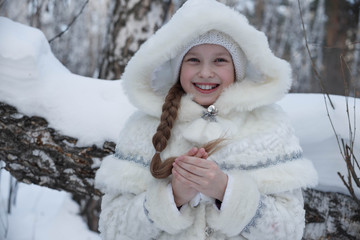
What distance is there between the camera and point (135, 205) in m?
1.48

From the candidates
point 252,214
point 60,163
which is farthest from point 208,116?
point 60,163

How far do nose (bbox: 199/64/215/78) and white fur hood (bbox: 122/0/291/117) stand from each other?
0.11m

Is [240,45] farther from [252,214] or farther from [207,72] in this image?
[252,214]

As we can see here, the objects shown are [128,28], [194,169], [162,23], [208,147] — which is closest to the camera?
[194,169]

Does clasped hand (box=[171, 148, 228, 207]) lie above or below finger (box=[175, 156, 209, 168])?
below

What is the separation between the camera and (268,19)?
12219 millimetres

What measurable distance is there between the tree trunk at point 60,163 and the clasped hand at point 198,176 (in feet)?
3.30

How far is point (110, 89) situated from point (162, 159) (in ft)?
3.79

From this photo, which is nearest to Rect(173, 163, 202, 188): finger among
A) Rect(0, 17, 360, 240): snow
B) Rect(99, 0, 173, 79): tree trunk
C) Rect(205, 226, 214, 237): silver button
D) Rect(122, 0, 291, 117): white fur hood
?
Rect(205, 226, 214, 237): silver button

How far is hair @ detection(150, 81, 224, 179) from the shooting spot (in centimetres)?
139

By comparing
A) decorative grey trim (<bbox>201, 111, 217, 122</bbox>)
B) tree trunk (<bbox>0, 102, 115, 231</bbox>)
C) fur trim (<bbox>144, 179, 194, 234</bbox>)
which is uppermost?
decorative grey trim (<bbox>201, 111, 217, 122</bbox>)

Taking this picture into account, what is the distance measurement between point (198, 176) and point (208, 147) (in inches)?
6.4

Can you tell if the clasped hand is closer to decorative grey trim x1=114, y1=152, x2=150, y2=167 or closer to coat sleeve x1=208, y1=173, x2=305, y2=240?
coat sleeve x1=208, y1=173, x2=305, y2=240

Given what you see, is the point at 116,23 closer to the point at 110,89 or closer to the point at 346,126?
the point at 110,89
